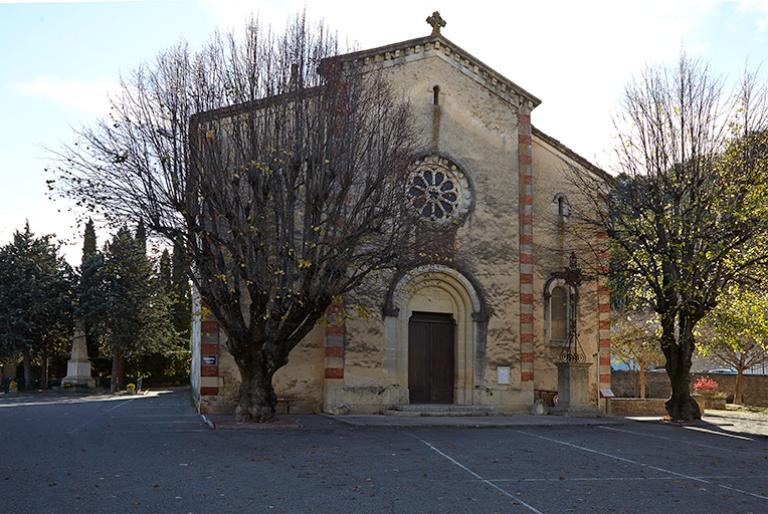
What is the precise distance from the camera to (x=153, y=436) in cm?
1475

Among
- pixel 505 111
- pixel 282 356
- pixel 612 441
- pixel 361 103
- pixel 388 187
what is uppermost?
pixel 505 111

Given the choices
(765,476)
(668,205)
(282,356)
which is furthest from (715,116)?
(282,356)

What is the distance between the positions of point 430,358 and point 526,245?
4509 mm

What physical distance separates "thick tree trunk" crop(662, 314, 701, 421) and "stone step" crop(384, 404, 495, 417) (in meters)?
5.13

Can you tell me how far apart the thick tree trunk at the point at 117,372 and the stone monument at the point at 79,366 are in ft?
Result: 4.62

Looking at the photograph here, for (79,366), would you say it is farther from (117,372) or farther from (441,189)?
(441,189)

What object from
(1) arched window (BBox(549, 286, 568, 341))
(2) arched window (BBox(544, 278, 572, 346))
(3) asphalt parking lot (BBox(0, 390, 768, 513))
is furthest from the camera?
(1) arched window (BBox(549, 286, 568, 341))

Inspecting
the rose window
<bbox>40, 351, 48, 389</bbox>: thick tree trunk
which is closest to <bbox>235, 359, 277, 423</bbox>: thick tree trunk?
the rose window

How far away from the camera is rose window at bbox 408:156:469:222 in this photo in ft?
73.3

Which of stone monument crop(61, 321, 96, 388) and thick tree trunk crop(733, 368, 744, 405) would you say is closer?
thick tree trunk crop(733, 368, 744, 405)

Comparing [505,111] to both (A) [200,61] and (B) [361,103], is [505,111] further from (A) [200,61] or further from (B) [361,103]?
(A) [200,61]

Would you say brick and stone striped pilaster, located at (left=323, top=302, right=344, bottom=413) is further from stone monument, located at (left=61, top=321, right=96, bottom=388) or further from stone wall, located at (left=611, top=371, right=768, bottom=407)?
stone monument, located at (left=61, top=321, right=96, bottom=388)

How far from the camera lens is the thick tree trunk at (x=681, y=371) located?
20875 mm

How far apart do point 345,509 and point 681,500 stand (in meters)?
4.29
